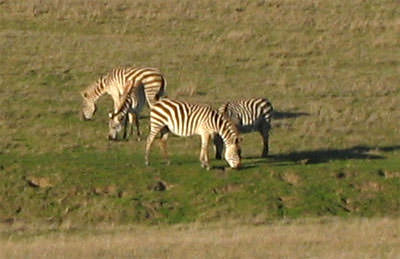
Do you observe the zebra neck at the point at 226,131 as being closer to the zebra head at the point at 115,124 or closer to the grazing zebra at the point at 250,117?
the grazing zebra at the point at 250,117

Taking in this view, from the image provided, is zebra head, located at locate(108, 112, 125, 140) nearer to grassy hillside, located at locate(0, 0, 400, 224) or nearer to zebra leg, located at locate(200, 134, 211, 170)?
grassy hillside, located at locate(0, 0, 400, 224)

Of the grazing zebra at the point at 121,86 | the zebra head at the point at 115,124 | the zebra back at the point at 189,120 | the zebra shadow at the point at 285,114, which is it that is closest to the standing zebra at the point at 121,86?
the grazing zebra at the point at 121,86

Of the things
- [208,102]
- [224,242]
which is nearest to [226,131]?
[224,242]

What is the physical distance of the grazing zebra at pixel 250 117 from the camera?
31062 millimetres

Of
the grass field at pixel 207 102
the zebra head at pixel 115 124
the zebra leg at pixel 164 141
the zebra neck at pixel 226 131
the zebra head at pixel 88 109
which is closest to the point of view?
the grass field at pixel 207 102

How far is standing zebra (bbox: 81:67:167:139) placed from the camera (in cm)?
3578

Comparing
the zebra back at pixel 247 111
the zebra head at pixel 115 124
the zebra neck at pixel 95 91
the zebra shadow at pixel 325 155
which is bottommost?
the zebra shadow at pixel 325 155

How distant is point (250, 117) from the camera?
3170cm

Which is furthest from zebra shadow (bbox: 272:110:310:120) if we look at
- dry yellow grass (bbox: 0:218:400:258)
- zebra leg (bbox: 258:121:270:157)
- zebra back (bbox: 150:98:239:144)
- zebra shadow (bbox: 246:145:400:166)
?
dry yellow grass (bbox: 0:218:400:258)

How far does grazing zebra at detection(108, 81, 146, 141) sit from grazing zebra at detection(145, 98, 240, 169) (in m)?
2.72

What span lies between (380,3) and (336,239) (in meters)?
33.2

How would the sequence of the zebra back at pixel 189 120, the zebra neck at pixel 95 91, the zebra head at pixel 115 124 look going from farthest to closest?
the zebra neck at pixel 95 91 < the zebra head at pixel 115 124 < the zebra back at pixel 189 120

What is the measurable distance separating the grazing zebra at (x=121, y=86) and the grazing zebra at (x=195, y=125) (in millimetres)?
4465

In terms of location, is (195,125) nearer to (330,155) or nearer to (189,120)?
(189,120)
